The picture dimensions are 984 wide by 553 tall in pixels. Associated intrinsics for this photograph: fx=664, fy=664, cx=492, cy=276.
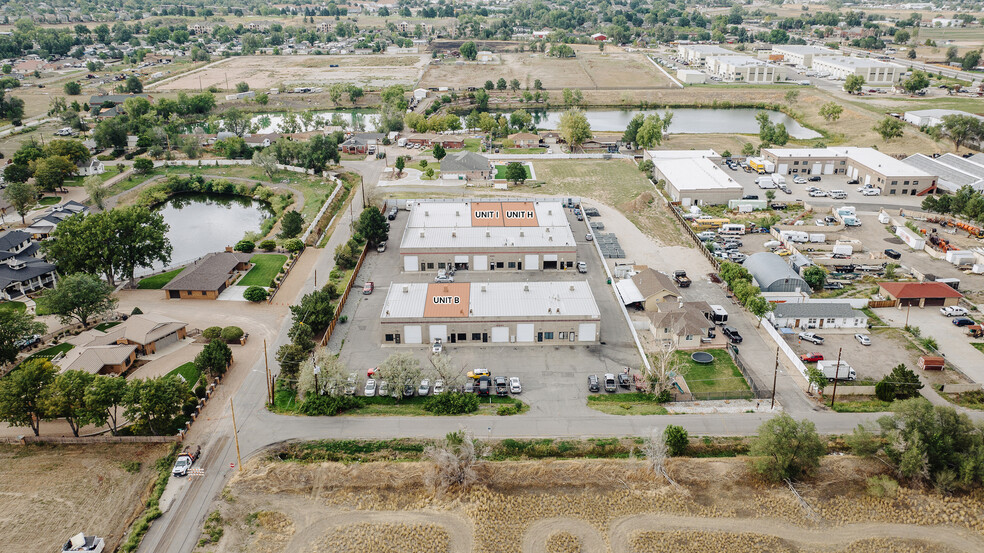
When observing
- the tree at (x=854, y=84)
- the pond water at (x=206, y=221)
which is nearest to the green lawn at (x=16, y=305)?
the pond water at (x=206, y=221)

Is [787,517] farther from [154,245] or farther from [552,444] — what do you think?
[154,245]

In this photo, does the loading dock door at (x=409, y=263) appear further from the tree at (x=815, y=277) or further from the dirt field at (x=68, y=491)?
the tree at (x=815, y=277)

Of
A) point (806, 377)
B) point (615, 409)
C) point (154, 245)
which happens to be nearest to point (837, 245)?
point (806, 377)

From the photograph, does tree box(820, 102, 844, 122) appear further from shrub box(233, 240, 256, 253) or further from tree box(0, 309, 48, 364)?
tree box(0, 309, 48, 364)

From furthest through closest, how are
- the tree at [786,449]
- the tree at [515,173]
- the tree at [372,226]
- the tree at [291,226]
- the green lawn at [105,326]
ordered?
1. the tree at [515,173]
2. the tree at [291,226]
3. the tree at [372,226]
4. the green lawn at [105,326]
5. the tree at [786,449]

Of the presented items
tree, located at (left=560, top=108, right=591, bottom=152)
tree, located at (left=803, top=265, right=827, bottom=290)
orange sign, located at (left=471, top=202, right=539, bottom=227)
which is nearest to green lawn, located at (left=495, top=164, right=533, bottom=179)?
tree, located at (left=560, top=108, right=591, bottom=152)
